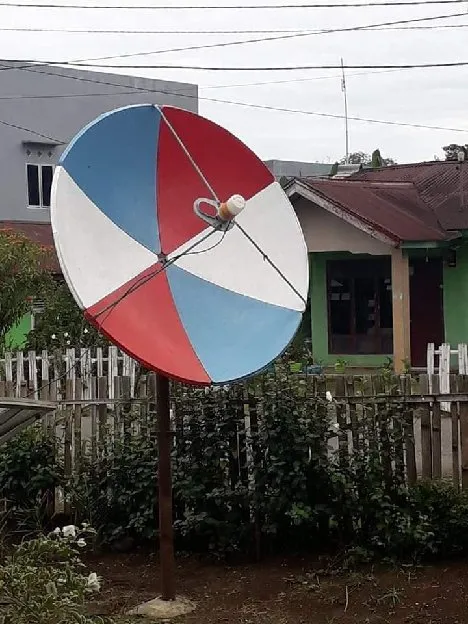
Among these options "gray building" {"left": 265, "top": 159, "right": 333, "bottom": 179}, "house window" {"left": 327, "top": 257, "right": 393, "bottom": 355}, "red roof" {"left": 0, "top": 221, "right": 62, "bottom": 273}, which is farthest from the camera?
"gray building" {"left": 265, "top": 159, "right": 333, "bottom": 179}

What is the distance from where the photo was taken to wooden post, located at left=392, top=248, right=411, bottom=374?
17.1 m

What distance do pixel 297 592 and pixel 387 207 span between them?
513 inches

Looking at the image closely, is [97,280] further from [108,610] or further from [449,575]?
[449,575]

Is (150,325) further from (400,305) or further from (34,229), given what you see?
(34,229)

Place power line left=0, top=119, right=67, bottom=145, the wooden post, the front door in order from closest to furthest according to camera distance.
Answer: the wooden post
the front door
power line left=0, top=119, right=67, bottom=145

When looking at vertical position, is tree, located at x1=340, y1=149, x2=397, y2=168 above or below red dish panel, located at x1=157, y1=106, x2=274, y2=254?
above

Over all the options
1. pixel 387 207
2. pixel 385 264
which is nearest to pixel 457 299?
pixel 385 264

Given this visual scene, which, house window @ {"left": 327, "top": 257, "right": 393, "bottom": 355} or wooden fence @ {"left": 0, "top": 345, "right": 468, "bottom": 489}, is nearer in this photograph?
wooden fence @ {"left": 0, "top": 345, "right": 468, "bottom": 489}

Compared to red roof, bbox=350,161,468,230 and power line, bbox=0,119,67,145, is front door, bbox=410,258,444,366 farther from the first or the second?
power line, bbox=0,119,67,145

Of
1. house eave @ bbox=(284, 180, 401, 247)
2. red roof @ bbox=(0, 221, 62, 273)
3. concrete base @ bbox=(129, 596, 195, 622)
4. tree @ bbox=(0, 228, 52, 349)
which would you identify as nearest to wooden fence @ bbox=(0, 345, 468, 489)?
concrete base @ bbox=(129, 596, 195, 622)

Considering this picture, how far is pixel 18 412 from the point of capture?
205 inches

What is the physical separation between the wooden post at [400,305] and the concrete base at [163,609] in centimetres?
1175

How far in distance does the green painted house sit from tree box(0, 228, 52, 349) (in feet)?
18.9

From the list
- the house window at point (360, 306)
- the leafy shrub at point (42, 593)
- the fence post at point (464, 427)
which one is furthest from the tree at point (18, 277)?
the leafy shrub at point (42, 593)
